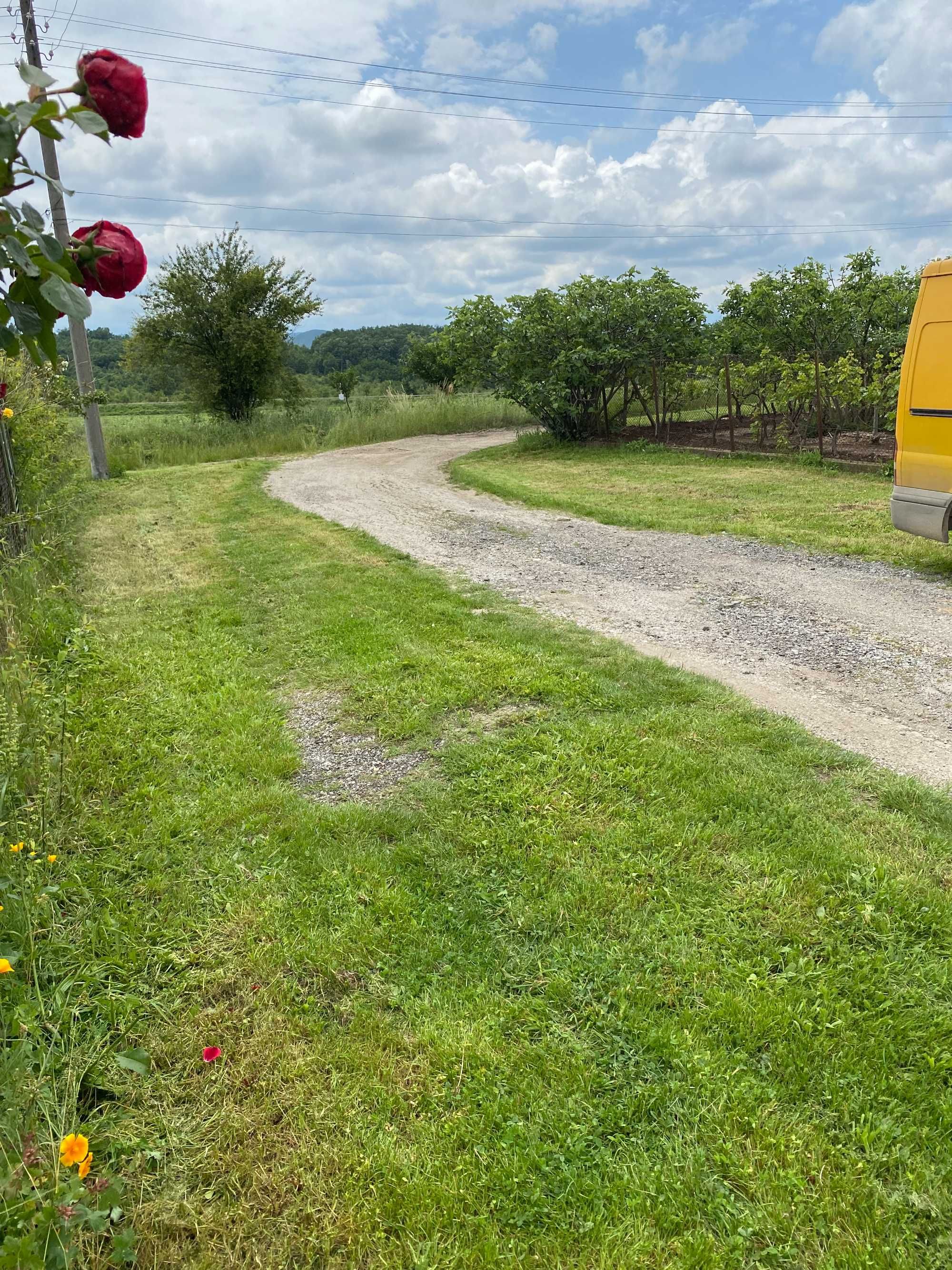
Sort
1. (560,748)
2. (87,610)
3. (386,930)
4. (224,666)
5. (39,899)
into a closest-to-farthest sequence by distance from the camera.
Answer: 1. (39,899)
2. (386,930)
3. (560,748)
4. (224,666)
5. (87,610)

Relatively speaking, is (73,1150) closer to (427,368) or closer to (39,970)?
(39,970)

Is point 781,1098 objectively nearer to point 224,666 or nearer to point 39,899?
point 39,899

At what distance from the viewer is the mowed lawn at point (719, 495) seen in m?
8.21

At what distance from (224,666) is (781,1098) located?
4.02 meters

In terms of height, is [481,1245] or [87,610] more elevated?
[87,610]

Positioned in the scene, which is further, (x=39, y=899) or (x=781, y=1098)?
(x=39, y=899)

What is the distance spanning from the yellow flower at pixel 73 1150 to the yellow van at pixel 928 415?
23.3 feet

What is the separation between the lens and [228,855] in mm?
3064

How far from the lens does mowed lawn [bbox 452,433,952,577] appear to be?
821 cm

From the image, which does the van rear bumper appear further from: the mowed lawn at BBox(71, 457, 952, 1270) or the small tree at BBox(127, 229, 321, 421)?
the small tree at BBox(127, 229, 321, 421)

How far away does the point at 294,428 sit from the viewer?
77.6ft

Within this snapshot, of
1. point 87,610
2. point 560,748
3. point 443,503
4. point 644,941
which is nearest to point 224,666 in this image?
point 87,610

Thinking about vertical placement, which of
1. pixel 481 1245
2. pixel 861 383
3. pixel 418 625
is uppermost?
pixel 861 383

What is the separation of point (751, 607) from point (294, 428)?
789 inches
